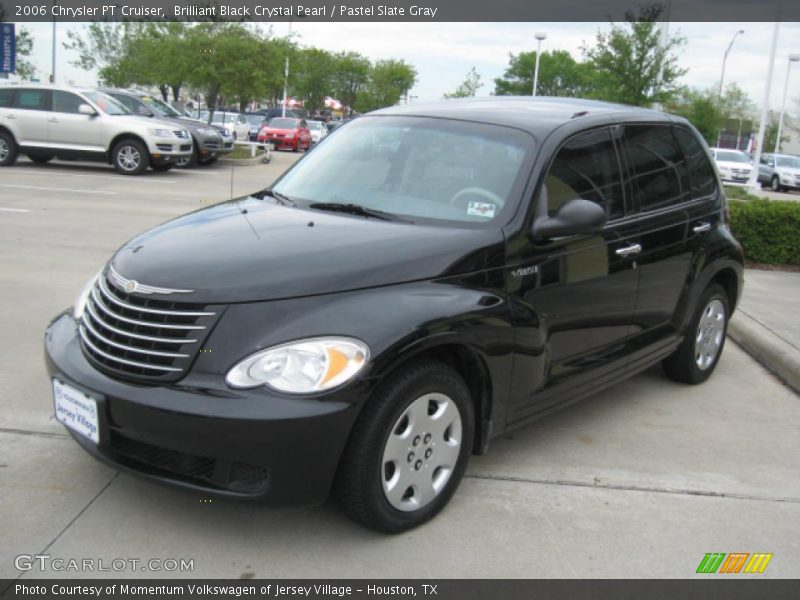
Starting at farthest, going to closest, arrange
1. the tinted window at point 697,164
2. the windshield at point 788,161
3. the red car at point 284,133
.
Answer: the red car at point 284,133 → the windshield at point 788,161 → the tinted window at point 697,164

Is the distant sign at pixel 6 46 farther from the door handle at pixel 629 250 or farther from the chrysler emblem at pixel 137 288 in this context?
the door handle at pixel 629 250

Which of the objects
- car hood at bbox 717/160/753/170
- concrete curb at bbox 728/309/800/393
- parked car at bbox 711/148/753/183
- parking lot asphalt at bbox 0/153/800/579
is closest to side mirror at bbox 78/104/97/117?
parking lot asphalt at bbox 0/153/800/579

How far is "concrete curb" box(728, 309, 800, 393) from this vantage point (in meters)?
5.75

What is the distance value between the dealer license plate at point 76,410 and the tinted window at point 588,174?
2230mm

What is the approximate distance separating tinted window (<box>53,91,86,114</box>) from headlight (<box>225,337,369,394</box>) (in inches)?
660

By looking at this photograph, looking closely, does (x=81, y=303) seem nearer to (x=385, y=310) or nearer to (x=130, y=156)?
(x=385, y=310)

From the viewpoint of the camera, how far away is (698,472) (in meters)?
4.14

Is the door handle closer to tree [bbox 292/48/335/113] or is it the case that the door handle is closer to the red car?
the red car

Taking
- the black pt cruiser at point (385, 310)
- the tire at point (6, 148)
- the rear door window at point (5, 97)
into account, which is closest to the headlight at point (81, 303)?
the black pt cruiser at point (385, 310)

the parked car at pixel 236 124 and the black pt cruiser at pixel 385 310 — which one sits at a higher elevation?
the parked car at pixel 236 124

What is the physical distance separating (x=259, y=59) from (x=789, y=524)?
24721mm

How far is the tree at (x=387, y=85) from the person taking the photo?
71875mm

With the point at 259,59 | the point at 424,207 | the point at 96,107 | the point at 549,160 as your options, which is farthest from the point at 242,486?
the point at 259,59

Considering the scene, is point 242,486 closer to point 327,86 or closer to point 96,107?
point 96,107
